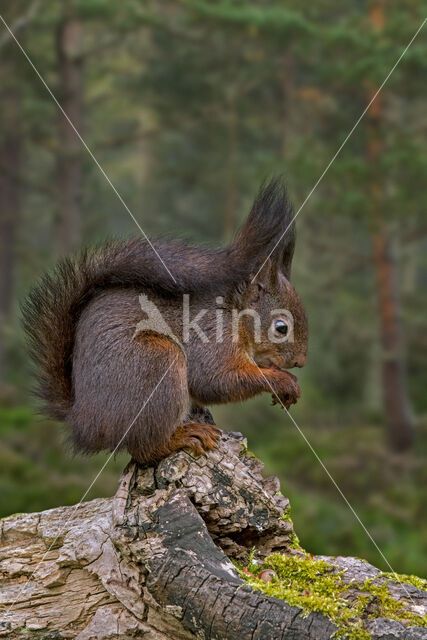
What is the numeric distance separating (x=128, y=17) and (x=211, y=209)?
243 inches

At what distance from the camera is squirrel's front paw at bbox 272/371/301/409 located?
286 cm

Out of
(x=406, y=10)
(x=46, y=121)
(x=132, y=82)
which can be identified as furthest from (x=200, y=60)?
(x=406, y=10)

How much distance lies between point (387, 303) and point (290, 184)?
2.21 meters

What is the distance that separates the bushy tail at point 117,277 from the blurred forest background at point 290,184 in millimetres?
3216

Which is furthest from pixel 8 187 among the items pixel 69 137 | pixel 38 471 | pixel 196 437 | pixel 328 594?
pixel 328 594

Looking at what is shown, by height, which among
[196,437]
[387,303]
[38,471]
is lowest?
[38,471]

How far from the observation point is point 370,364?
12.5 meters

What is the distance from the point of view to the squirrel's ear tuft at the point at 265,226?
2947mm

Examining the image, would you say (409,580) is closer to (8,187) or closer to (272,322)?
(272,322)

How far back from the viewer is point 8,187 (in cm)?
1262

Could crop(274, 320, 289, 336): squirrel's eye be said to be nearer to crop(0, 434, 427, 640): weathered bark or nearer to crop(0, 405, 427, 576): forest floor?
crop(0, 434, 427, 640): weathered bark

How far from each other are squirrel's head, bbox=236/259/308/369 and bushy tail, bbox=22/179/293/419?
12cm

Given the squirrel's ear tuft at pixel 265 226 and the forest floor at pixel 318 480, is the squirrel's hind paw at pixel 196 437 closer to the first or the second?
the squirrel's ear tuft at pixel 265 226

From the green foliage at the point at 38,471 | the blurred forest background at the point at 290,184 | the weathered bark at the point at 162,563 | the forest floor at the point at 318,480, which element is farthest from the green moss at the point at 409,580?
the blurred forest background at the point at 290,184
